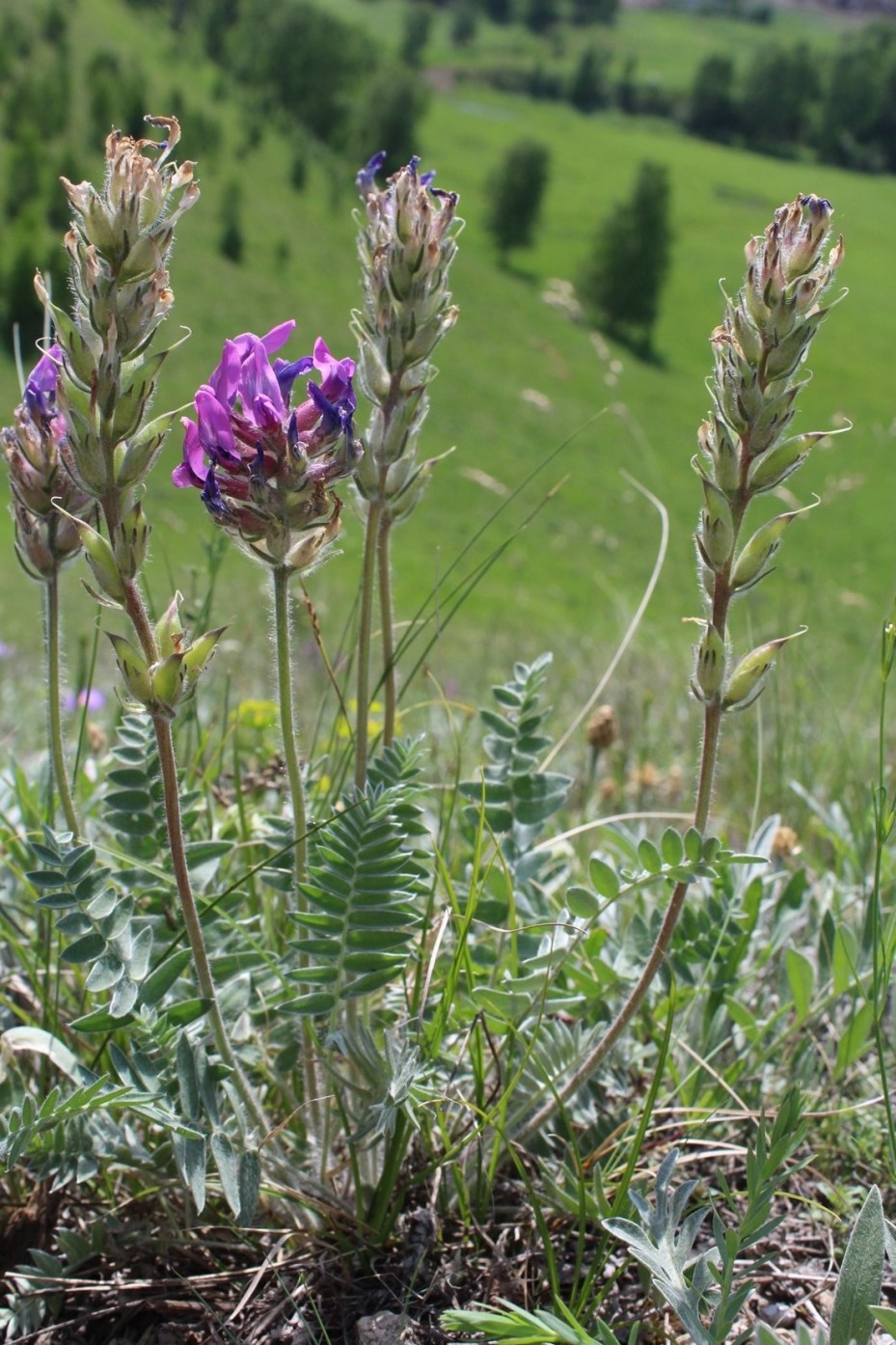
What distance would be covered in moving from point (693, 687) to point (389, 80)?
85.6 meters

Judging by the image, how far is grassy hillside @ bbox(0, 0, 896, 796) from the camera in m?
18.6

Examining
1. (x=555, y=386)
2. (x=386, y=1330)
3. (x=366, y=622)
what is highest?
(x=366, y=622)

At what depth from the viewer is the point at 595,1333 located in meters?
1.67

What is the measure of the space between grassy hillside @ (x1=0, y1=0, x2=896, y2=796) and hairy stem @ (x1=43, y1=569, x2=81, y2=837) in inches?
103

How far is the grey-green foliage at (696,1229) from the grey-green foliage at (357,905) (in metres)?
0.48

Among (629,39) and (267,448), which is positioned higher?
(629,39)

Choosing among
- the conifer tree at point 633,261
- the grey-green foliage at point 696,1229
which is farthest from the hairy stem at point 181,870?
the conifer tree at point 633,261

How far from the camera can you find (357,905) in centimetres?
179

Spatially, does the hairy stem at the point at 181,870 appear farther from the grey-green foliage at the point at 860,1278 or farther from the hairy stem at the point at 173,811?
the grey-green foliage at the point at 860,1278

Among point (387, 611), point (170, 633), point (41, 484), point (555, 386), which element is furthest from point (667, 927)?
point (555, 386)

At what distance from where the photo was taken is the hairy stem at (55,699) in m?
2.02

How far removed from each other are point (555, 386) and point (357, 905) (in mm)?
51498

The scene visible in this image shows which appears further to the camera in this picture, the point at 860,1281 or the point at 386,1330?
the point at 386,1330

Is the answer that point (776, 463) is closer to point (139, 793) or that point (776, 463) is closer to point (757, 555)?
point (757, 555)
